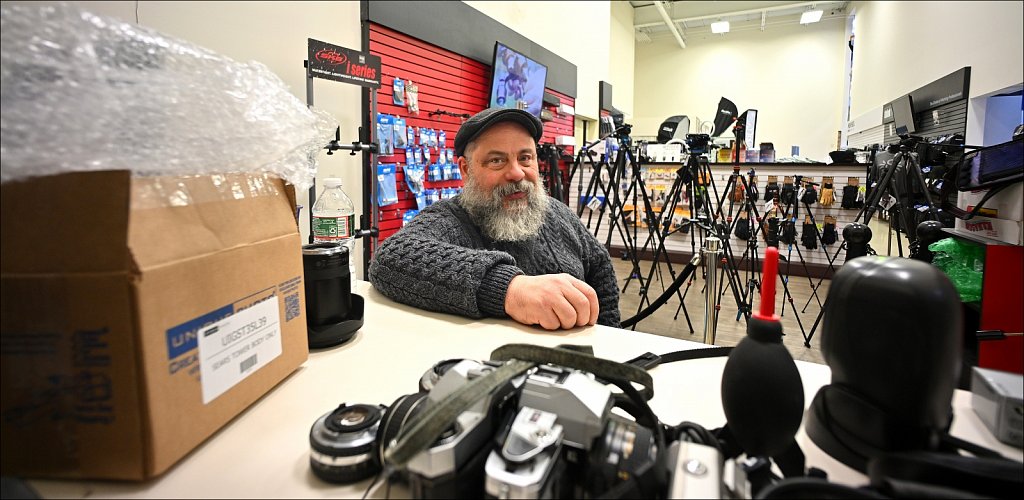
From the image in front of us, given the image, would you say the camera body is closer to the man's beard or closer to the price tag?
the man's beard

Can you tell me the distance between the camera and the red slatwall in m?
3.56

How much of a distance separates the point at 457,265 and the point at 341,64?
6.11 feet

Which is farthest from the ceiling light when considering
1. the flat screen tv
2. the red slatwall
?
the red slatwall

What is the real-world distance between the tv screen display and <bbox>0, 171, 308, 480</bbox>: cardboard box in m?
4.41

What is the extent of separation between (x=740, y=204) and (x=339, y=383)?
521 centimetres

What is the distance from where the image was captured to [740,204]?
16.6 ft

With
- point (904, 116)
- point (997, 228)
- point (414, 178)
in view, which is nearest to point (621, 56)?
point (904, 116)

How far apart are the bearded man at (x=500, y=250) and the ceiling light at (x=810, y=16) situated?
11978mm

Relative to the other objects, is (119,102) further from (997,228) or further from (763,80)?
(763,80)

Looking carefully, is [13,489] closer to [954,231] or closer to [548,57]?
[954,231]

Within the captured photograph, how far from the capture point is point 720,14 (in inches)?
413

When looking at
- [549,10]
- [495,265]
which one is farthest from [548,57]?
[495,265]

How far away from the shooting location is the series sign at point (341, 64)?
229 cm

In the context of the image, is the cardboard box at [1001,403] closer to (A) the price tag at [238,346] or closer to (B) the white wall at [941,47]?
(A) the price tag at [238,346]
